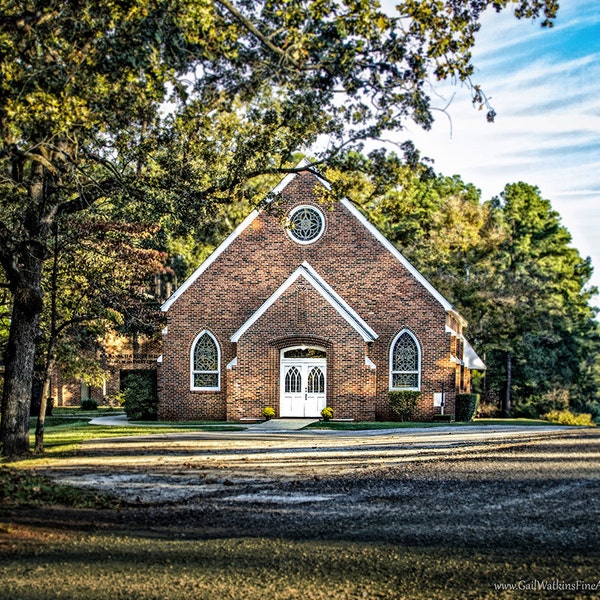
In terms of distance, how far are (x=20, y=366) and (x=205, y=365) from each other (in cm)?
1713

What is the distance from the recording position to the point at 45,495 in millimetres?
11516

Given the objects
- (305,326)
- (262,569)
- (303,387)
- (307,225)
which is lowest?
(262,569)

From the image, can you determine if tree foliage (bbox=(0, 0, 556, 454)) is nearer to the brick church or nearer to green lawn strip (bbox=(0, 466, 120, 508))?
green lawn strip (bbox=(0, 466, 120, 508))

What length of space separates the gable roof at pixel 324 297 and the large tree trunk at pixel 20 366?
15459 mm

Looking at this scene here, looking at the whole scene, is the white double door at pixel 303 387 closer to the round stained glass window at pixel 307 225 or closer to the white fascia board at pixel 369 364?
the white fascia board at pixel 369 364

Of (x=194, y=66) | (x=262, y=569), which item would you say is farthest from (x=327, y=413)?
(x=262, y=569)

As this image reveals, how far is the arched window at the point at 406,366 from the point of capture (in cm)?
3412

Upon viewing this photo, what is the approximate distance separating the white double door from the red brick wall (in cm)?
56

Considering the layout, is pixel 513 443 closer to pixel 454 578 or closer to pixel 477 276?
pixel 454 578

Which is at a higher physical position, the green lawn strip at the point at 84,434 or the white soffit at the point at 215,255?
the white soffit at the point at 215,255

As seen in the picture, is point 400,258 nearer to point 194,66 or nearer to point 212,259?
point 212,259

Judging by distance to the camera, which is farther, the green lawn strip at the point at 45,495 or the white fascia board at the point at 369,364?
the white fascia board at the point at 369,364

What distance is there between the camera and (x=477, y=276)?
171 ft

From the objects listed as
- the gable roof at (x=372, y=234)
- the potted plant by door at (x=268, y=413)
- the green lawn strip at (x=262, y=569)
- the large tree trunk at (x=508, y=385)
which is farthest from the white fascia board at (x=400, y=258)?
the green lawn strip at (x=262, y=569)
